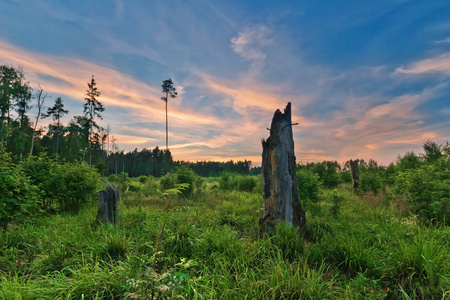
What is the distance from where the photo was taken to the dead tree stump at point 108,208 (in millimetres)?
5141

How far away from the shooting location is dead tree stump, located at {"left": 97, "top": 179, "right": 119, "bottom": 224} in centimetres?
514

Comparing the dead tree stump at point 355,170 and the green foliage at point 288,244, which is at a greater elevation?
the dead tree stump at point 355,170

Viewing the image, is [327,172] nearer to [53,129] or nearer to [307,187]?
[307,187]

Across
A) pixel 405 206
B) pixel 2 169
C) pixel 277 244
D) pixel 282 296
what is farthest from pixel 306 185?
pixel 2 169

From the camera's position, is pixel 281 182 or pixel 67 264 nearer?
pixel 67 264

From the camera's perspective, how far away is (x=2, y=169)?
447 centimetres

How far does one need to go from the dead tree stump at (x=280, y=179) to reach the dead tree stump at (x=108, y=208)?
12.6 feet

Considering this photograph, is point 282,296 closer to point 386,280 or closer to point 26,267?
point 386,280

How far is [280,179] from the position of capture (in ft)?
16.2

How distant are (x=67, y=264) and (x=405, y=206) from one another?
29.2ft

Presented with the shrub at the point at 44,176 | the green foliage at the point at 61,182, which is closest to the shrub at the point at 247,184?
the green foliage at the point at 61,182

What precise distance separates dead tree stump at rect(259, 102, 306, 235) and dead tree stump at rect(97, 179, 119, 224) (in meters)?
3.84

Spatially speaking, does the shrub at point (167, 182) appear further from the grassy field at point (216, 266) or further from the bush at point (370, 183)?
the bush at point (370, 183)

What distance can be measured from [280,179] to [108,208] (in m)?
4.51
